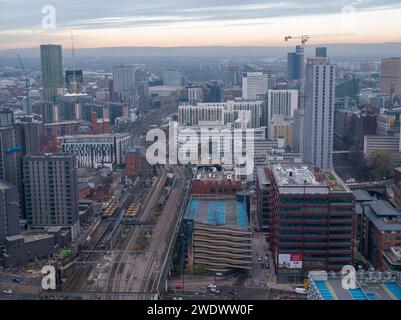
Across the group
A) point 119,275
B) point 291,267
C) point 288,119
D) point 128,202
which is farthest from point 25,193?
point 288,119

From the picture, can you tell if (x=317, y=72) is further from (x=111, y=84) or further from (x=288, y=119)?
(x=111, y=84)

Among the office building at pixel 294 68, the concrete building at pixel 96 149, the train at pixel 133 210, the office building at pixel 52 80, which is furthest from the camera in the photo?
the office building at pixel 294 68

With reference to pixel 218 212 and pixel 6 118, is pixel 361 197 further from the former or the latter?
pixel 6 118

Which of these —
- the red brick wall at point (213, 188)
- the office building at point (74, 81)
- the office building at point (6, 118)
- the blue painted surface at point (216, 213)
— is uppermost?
the office building at point (74, 81)

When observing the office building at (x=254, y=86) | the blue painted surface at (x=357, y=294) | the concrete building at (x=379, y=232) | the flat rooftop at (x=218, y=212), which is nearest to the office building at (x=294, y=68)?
the office building at (x=254, y=86)

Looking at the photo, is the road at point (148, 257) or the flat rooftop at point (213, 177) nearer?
the road at point (148, 257)

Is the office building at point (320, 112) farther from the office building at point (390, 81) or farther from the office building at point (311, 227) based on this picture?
the office building at point (390, 81)
